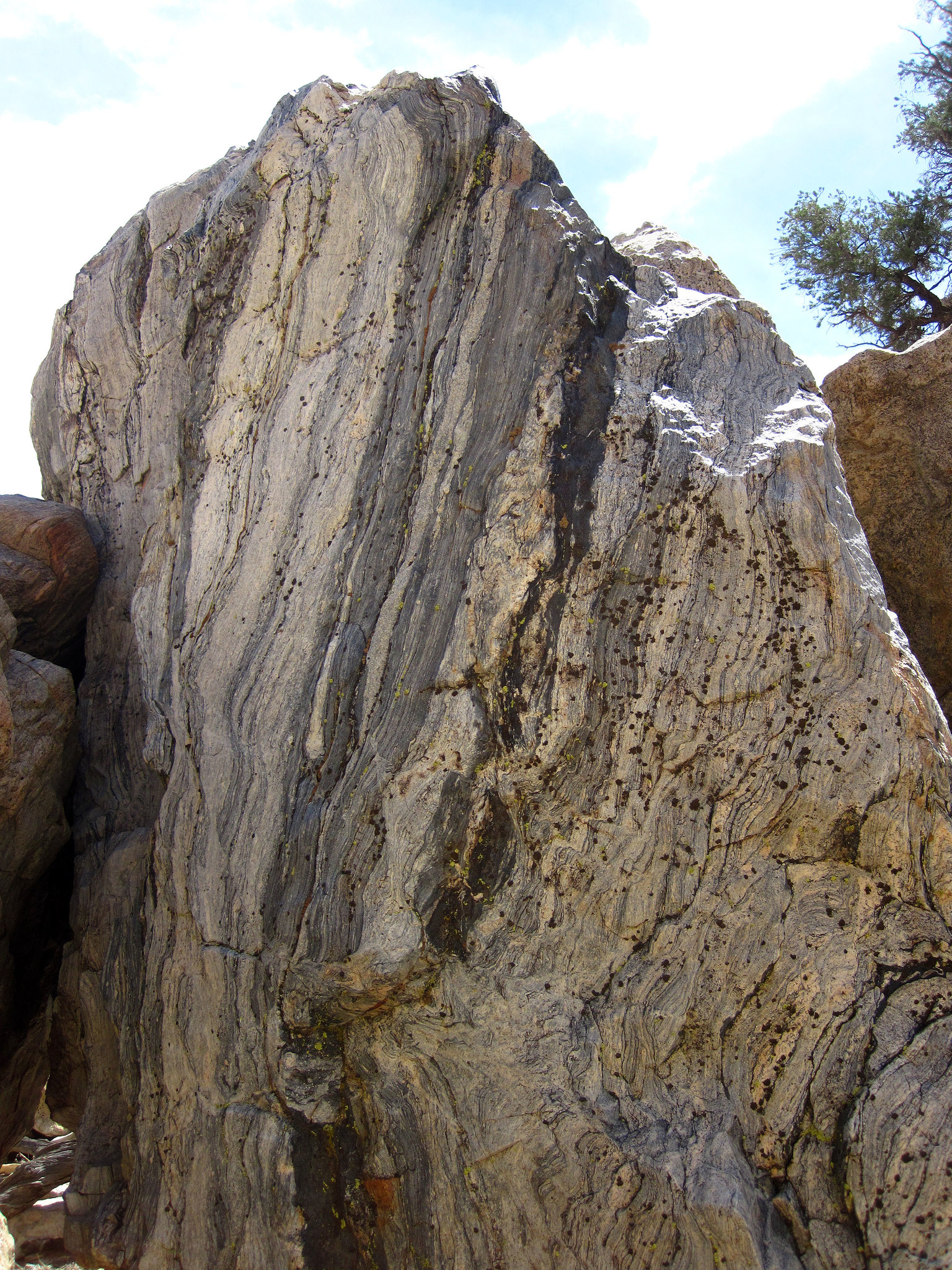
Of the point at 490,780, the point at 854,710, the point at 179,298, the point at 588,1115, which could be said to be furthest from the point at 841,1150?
the point at 179,298

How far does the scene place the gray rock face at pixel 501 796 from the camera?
5.79 m

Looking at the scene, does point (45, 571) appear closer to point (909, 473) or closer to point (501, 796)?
point (501, 796)

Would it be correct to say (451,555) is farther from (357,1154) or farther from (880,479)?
(880,479)

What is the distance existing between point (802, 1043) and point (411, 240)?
7.11m

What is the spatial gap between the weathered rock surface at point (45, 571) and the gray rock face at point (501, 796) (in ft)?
4.84

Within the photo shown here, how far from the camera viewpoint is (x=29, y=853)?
836cm

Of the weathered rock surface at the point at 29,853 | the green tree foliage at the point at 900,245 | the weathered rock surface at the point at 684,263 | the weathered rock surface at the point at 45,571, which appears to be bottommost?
the weathered rock surface at the point at 29,853

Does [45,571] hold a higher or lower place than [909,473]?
lower

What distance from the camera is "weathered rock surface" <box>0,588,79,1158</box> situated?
→ 26.0ft

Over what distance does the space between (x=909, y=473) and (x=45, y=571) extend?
30.5 feet

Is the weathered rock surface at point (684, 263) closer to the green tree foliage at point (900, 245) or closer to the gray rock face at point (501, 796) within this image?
the gray rock face at point (501, 796)

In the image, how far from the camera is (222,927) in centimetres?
711

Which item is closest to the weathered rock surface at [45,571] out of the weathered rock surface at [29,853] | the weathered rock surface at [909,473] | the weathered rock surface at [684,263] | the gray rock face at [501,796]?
the weathered rock surface at [29,853]

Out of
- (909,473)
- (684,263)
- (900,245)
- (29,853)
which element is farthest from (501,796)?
(900,245)
